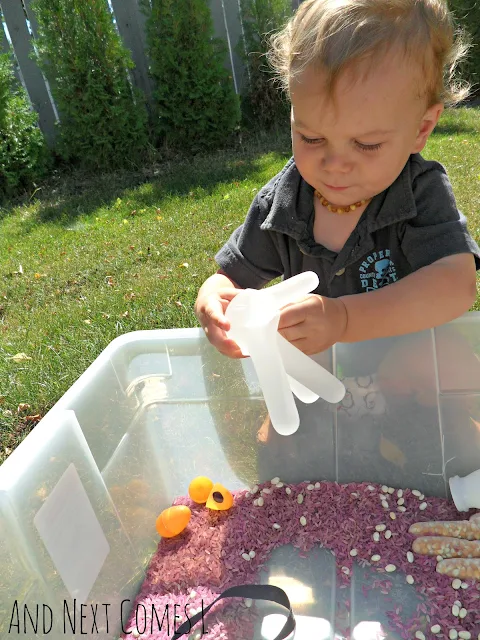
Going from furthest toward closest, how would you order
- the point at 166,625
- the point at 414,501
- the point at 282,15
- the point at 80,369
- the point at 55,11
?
the point at 282,15 → the point at 55,11 → the point at 80,369 → the point at 414,501 → the point at 166,625

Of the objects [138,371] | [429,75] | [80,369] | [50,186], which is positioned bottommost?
[50,186]

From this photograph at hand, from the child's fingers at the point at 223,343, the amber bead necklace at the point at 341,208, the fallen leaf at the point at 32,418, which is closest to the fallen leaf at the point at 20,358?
the fallen leaf at the point at 32,418

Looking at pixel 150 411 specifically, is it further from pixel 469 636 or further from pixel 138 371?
pixel 469 636

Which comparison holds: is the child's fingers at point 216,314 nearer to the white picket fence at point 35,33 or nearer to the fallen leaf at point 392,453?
the fallen leaf at point 392,453

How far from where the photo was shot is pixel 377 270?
3.30 ft

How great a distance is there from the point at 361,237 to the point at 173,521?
0.58m

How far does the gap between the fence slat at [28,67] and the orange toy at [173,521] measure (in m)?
3.30

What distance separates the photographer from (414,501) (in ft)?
3.31

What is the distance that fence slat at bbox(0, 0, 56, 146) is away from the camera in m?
3.56

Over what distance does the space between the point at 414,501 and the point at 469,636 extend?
24 centimetres

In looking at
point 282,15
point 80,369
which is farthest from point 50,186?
point 80,369

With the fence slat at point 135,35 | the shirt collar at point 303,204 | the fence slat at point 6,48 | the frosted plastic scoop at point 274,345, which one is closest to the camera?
the frosted plastic scoop at point 274,345

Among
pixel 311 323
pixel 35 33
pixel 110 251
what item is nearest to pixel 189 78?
pixel 35 33

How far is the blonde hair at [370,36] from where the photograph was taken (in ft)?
2.42
